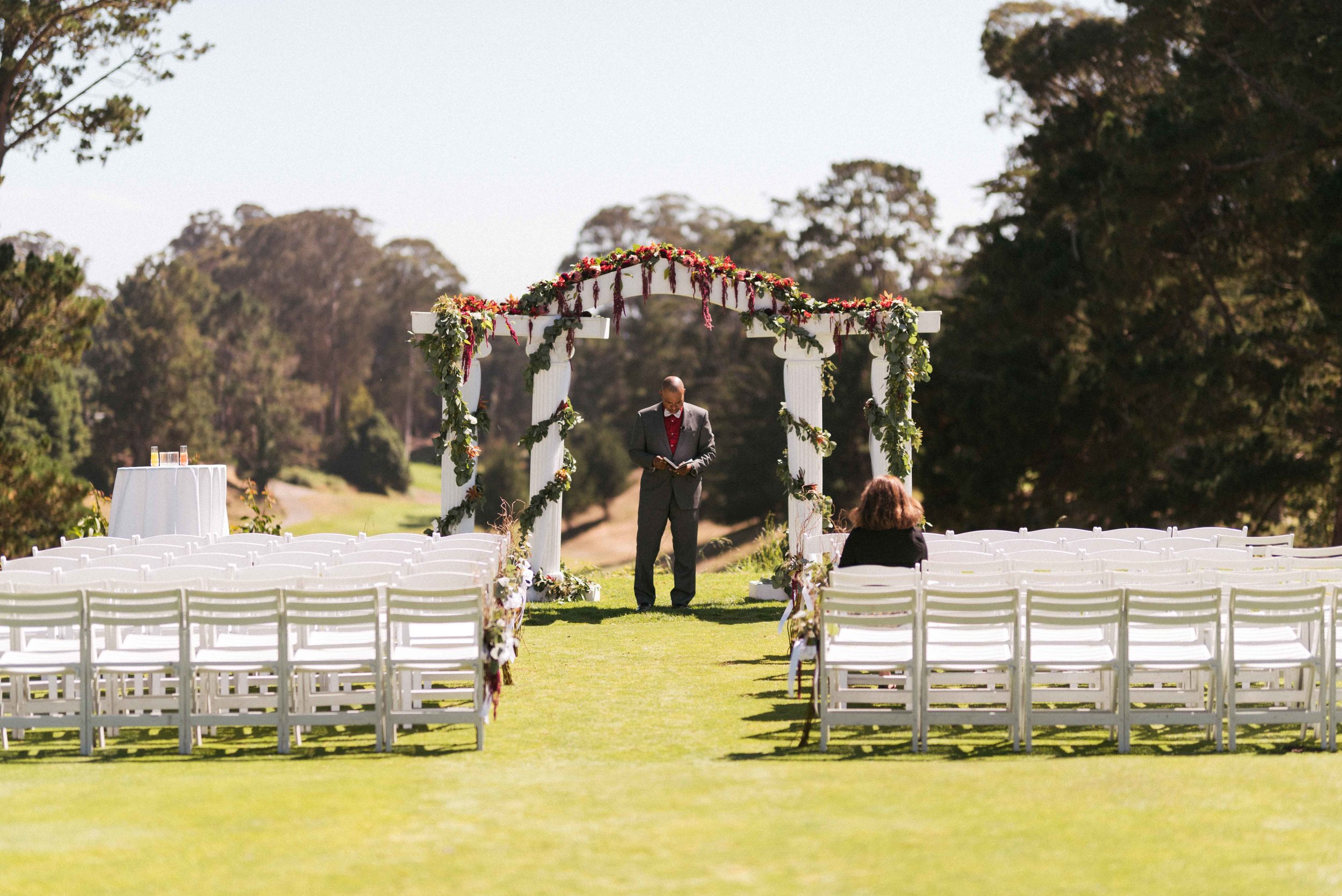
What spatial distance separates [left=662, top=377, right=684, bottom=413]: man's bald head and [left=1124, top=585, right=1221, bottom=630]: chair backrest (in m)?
5.07

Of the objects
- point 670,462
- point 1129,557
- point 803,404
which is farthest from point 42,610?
point 803,404

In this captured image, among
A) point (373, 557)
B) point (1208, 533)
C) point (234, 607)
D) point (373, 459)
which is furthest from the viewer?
point (373, 459)

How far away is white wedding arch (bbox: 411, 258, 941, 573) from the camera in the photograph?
11.7 m

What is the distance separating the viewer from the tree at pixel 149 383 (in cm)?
4484

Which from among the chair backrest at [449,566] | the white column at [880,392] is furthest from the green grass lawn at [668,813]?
the white column at [880,392]

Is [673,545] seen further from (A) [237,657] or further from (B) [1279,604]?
(B) [1279,604]

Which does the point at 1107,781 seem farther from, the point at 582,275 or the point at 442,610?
the point at 582,275

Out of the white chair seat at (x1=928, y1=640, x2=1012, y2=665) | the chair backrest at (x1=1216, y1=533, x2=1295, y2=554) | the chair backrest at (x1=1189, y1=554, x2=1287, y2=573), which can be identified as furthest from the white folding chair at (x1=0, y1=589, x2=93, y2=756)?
the chair backrest at (x1=1216, y1=533, x2=1295, y2=554)

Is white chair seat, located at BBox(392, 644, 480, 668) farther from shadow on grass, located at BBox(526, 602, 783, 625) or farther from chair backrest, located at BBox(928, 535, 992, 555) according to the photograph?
shadow on grass, located at BBox(526, 602, 783, 625)

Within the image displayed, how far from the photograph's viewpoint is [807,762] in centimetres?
585

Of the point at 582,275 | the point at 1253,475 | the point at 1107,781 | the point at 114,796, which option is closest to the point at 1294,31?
the point at 1253,475

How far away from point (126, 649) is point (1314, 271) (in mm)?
15749

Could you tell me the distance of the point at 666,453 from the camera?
36.3ft

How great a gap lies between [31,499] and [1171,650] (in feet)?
65.4
